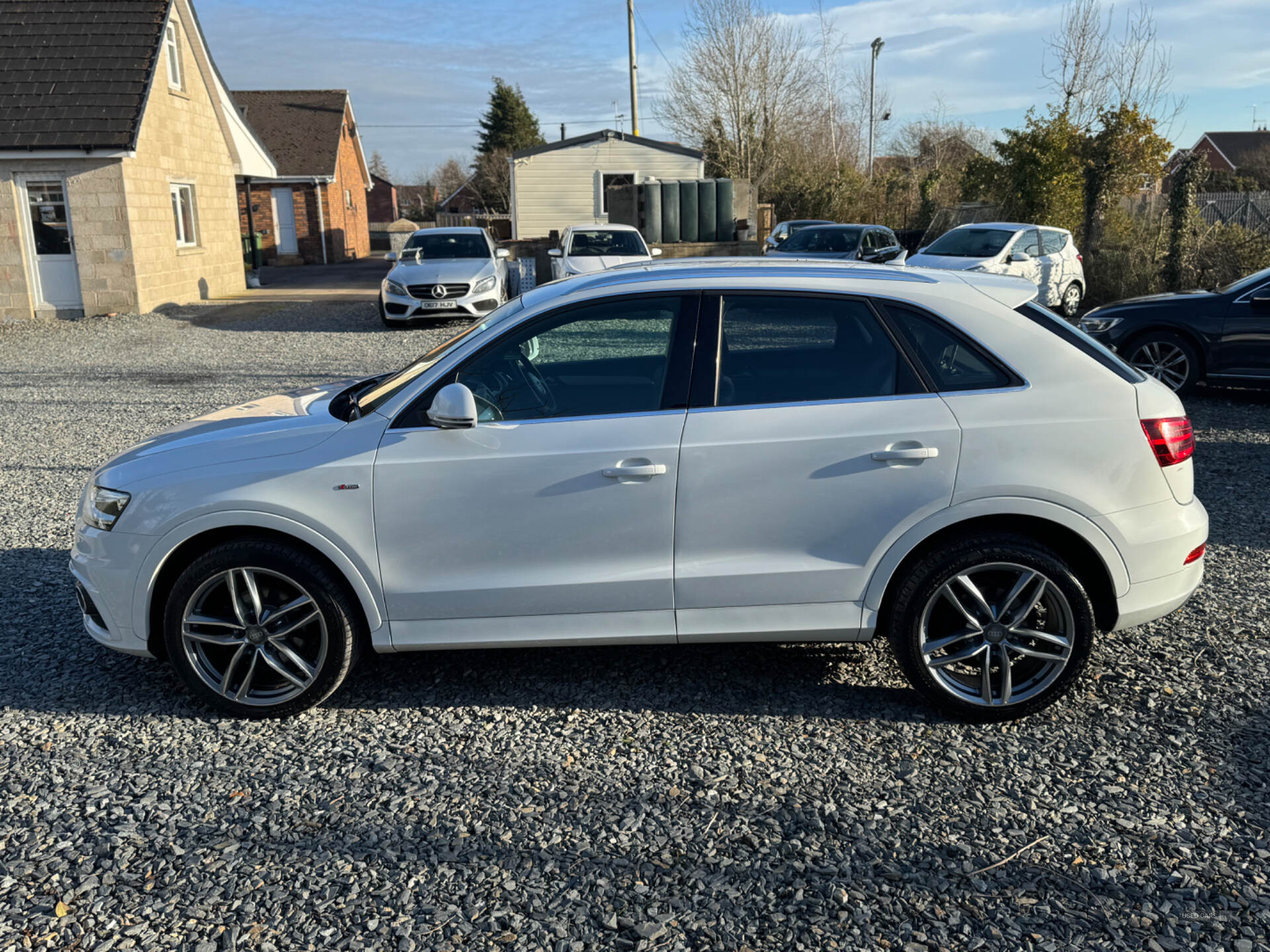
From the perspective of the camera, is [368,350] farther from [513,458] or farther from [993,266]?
[513,458]

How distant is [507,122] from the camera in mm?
58500

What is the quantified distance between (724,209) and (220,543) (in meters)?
22.0

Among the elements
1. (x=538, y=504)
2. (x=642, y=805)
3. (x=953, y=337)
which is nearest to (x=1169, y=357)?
(x=953, y=337)

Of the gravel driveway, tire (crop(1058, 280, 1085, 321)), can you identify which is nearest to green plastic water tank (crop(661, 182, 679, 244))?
tire (crop(1058, 280, 1085, 321))

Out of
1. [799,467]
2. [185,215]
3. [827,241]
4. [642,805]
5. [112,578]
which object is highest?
[185,215]

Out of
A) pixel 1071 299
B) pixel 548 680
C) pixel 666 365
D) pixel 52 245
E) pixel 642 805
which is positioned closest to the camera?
pixel 642 805

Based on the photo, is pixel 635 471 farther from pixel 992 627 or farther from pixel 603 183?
pixel 603 183

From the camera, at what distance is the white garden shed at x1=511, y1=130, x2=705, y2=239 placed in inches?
1100

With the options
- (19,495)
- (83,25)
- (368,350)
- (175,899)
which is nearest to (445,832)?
(175,899)

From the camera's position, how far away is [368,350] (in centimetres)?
1506

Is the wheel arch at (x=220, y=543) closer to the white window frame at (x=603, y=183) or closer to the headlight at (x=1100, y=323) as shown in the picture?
the headlight at (x=1100, y=323)

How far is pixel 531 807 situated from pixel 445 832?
1.02ft

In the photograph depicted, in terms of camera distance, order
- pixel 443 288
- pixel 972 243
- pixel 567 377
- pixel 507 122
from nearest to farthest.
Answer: pixel 567 377 < pixel 443 288 < pixel 972 243 < pixel 507 122

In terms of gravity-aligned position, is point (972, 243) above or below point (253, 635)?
above
